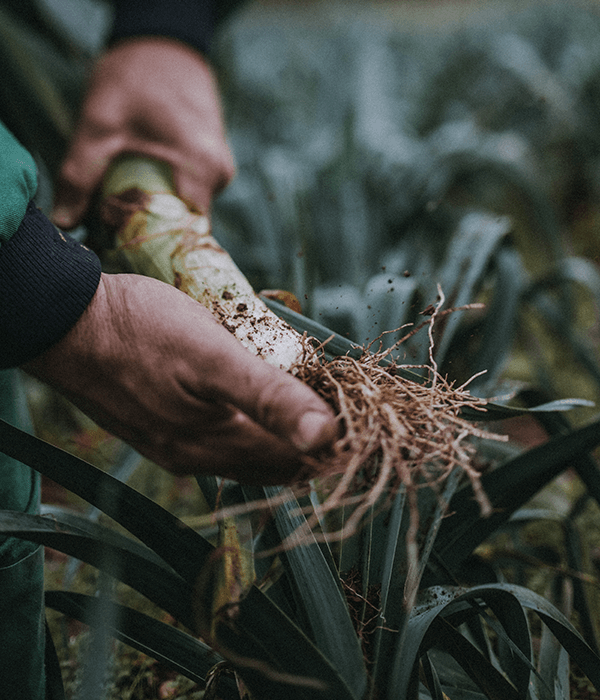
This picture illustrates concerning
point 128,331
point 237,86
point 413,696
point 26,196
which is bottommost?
point 413,696

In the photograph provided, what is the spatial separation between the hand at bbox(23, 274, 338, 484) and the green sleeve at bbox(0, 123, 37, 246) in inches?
2.9

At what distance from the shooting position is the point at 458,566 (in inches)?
19.4

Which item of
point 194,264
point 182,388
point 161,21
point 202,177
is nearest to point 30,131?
point 161,21

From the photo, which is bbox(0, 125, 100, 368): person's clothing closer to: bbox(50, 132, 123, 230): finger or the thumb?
the thumb

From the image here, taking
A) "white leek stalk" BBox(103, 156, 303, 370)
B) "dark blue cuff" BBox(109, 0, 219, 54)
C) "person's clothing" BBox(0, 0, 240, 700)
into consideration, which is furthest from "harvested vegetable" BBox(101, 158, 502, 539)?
"dark blue cuff" BBox(109, 0, 219, 54)

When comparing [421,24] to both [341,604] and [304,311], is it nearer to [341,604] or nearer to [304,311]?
[304,311]

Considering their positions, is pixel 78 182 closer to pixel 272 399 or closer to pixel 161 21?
pixel 161 21

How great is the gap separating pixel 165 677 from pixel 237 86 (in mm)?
2046

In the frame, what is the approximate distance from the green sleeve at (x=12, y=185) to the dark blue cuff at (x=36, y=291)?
1 cm

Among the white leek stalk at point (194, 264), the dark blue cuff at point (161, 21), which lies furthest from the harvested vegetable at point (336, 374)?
the dark blue cuff at point (161, 21)

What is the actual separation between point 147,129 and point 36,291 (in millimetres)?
411

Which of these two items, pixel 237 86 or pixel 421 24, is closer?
pixel 237 86

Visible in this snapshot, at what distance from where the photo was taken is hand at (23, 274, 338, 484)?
1.06 feet

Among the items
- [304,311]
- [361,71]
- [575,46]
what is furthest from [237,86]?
[304,311]
